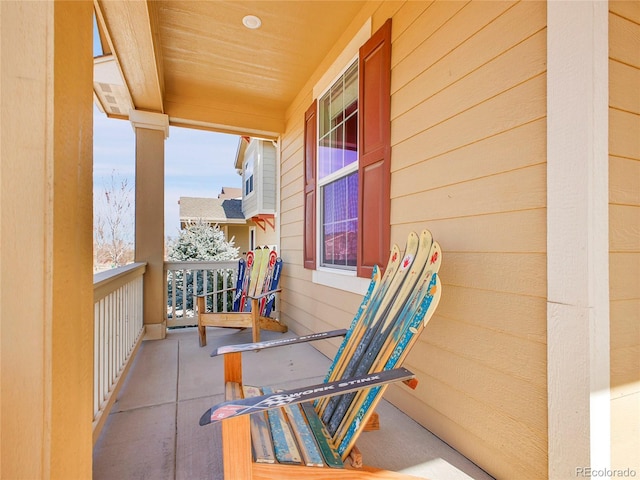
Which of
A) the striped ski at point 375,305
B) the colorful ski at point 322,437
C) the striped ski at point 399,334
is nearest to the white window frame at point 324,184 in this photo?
the striped ski at point 375,305

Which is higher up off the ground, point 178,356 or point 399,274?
point 399,274

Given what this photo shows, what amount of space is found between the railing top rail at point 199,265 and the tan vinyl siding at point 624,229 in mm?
4135

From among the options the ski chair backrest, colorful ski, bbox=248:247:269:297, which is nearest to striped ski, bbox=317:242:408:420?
the ski chair backrest

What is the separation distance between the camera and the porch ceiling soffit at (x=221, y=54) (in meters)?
2.57

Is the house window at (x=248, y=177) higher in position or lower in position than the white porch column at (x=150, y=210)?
higher

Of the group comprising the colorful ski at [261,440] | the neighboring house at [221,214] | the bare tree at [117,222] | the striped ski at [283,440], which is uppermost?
the neighboring house at [221,214]

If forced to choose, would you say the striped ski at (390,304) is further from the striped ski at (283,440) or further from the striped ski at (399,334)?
the striped ski at (283,440)

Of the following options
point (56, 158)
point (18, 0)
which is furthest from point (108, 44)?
point (56, 158)

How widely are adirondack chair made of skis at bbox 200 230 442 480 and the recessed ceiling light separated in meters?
2.34

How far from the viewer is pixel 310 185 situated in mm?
3578

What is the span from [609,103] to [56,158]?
175 cm

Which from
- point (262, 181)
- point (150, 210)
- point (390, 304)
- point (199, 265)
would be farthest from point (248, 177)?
point (390, 304)

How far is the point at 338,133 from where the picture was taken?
10.1ft

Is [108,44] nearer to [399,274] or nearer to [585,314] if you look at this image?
[399,274]
